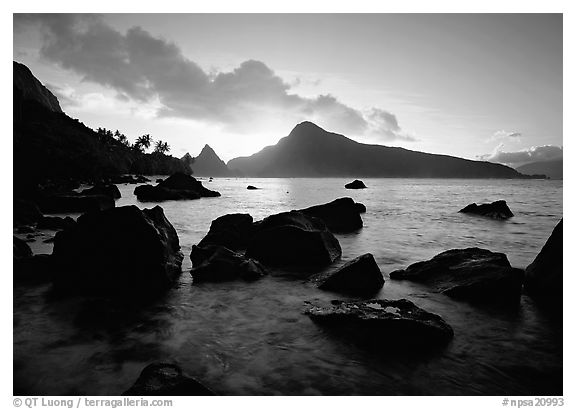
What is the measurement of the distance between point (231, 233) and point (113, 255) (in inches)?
193

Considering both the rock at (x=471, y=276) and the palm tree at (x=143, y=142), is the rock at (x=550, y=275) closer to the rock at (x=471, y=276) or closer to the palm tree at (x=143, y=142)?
the rock at (x=471, y=276)

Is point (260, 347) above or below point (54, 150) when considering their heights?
below

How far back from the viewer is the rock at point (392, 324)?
460 cm

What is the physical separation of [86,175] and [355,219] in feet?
169

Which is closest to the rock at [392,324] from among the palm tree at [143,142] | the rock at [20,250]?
the rock at [20,250]

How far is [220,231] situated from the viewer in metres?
11.5

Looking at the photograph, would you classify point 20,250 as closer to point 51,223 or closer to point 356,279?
point 51,223

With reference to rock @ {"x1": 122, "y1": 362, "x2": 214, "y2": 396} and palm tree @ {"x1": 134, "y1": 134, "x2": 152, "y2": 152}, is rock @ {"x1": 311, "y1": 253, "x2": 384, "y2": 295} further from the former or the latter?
palm tree @ {"x1": 134, "y1": 134, "x2": 152, "y2": 152}

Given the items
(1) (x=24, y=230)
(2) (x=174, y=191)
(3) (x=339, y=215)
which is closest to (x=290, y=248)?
(3) (x=339, y=215)

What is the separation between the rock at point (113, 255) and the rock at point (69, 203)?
14759mm

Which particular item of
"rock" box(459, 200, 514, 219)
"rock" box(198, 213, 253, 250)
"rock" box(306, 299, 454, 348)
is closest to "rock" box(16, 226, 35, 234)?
"rock" box(198, 213, 253, 250)

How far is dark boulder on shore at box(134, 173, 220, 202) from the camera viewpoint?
34781 mm

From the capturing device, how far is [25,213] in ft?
50.8
